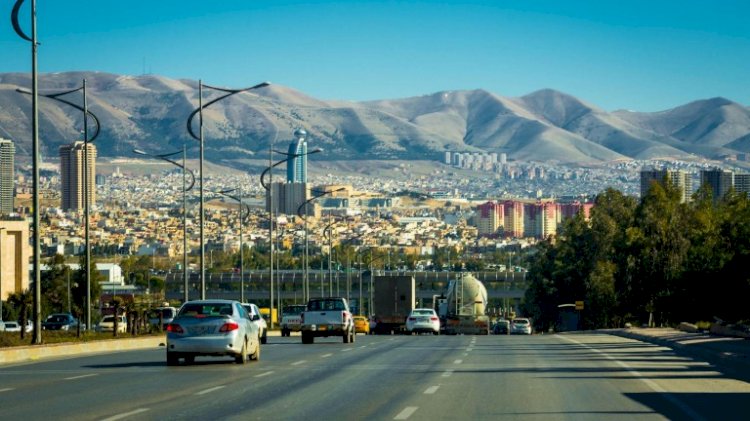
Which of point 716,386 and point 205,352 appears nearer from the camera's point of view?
point 716,386

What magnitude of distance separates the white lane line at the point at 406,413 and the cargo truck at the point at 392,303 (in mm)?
74790

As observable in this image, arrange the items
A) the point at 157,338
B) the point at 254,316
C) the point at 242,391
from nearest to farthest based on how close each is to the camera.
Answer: the point at 242,391 → the point at 254,316 → the point at 157,338

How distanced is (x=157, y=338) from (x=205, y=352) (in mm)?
20724

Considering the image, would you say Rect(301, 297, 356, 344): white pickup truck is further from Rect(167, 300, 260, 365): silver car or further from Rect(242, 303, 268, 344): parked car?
Rect(167, 300, 260, 365): silver car

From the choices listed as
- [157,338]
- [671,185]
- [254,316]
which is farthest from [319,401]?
[671,185]

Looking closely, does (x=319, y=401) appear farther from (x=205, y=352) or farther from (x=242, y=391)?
(x=205, y=352)

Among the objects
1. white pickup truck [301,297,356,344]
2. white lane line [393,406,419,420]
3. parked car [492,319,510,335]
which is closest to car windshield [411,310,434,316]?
parked car [492,319,510,335]

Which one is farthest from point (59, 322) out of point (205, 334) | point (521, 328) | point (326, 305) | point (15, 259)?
point (15, 259)

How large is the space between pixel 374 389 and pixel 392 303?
7291 cm

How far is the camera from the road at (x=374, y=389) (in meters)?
21.5

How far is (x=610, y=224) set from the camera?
119 meters

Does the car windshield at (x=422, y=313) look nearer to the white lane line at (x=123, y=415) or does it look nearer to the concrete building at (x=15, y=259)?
the white lane line at (x=123, y=415)

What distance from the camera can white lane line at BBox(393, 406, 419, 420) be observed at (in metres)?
20.7

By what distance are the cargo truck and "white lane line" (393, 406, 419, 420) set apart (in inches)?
2944
